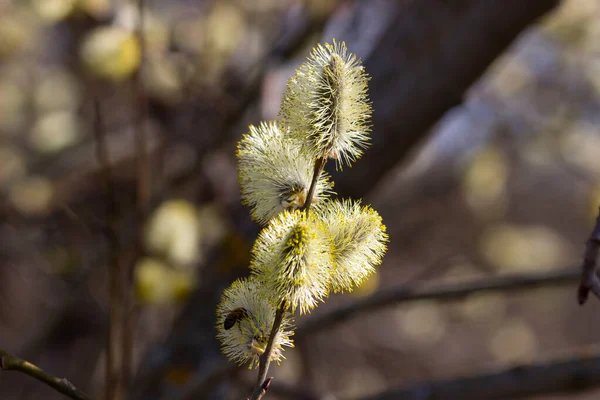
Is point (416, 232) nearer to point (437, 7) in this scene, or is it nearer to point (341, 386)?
point (341, 386)

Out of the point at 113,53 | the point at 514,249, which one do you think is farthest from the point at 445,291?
the point at 514,249

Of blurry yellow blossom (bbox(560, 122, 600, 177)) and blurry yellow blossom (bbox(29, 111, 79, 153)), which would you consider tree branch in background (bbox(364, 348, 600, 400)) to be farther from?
blurry yellow blossom (bbox(560, 122, 600, 177))

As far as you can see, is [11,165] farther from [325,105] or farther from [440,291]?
[325,105]

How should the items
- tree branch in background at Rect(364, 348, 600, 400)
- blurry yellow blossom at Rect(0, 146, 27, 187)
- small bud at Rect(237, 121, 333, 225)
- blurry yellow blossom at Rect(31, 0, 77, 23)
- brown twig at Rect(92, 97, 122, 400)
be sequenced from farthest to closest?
blurry yellow blossom at Rect(0, 146, 27, 187), tree branch in background at Rect(364, 348, 600, 400), blurry yellow blossom at Rect(31, 0, 77, 23), brown twig at Rect(92, 97, 122, 400), small bud at Rect(237, 121, 333, 225)

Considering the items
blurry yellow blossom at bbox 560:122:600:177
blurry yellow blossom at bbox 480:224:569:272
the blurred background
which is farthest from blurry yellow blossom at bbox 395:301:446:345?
blurry yellow blossom at bbox 560:122:600:177

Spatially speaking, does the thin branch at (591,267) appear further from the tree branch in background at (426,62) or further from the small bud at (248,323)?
the tree branch in background at (426,62)

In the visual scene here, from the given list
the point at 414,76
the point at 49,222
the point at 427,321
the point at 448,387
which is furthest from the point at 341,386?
the point at 414,76

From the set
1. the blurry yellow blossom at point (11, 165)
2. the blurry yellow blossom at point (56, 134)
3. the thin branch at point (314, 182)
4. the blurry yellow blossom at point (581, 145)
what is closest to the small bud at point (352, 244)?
the thin branch at point (314, 182)
